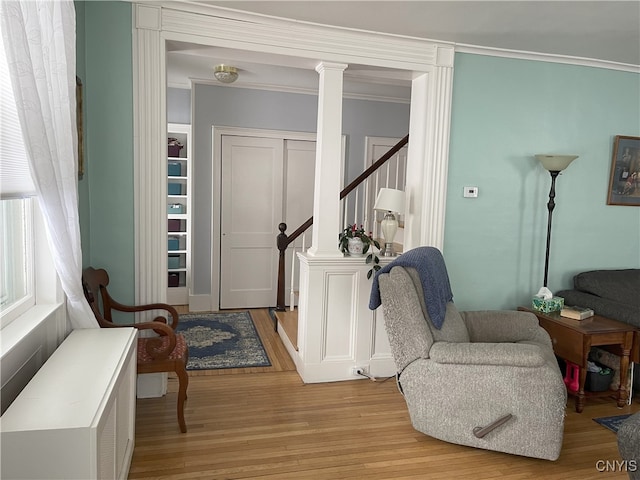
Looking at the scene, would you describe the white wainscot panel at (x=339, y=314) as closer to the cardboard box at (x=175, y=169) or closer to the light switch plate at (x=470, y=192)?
the light switch plate at (x=470, y=192)

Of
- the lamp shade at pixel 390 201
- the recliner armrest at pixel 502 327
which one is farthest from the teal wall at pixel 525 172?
the recliner armrest at pixel 502 327

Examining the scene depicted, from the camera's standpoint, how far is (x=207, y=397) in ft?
10.3

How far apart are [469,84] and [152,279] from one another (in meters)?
2.61

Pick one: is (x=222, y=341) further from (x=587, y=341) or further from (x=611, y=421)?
(x=611, y=421)

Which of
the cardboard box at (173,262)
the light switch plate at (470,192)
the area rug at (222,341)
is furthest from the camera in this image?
the cardboard box at (173,262)

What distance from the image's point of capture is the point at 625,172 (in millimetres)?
3955

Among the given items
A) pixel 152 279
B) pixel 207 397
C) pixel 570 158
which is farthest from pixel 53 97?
pixel 570 158

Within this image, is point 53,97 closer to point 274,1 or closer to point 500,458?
point 274,1

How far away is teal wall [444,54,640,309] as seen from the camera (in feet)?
11.8

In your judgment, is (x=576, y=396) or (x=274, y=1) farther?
(x=576, y=396)

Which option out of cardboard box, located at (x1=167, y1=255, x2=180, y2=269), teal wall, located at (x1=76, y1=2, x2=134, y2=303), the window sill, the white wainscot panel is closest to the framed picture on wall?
the white wainscot panel

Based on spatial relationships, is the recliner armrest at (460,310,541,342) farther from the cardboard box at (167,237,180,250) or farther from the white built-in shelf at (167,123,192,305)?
the cardboard box at (167,237,180,250)

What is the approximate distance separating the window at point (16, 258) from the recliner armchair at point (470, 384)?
5.58 ft

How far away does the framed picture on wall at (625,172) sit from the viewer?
3908 mm
